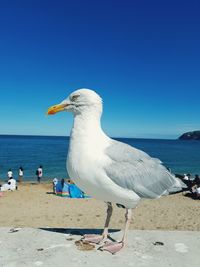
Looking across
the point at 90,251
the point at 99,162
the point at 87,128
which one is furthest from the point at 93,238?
the point at 87,128

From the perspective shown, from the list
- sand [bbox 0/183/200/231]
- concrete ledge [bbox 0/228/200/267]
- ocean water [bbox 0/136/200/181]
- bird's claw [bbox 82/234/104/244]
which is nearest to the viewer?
concrete ledge [bbox 0/228/200/267]

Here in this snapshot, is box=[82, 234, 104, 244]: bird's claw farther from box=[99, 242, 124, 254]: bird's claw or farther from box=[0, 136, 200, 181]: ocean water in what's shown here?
box=[0, 136, 200, 181]: ocean water

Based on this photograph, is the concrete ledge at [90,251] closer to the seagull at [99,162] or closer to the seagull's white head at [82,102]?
the seagull at [99,162]

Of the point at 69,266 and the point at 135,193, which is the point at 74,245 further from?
the point at 135,193

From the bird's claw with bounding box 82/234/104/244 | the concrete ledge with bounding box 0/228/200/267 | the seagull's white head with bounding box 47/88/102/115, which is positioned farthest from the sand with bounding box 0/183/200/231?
the seagull's white head with bounding box 47/88/102/115

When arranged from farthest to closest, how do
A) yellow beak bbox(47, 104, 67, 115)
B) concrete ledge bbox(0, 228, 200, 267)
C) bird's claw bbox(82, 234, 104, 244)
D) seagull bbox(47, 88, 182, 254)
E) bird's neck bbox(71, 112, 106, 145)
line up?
bird's claw bbox(82, 234, 104, 244) → yellow beak bbox(47, 104, 67, 115) → bird's neck bbox(71, 112, 106, 145) → seagull bbox(47, 88, 182, 254) → concrete ledge bbox(0, 228, 200, 267)

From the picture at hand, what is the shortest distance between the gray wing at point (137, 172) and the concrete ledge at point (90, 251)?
2.42ft

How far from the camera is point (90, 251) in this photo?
4.57 m

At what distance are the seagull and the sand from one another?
900cm

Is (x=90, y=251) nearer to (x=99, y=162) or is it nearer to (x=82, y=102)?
(x=99, y=162)

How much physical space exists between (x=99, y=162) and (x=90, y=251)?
1.25 m

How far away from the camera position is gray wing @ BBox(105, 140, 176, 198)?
176 inches

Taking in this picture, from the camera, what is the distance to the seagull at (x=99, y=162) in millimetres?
4348

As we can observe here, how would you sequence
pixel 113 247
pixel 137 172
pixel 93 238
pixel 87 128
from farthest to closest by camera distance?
pixel 93 238 → pixel 137 172 → pixel 113 247 → pixel 87 128
